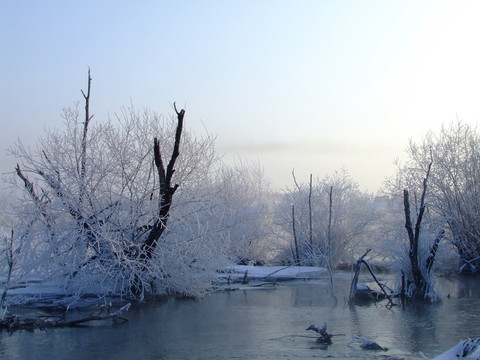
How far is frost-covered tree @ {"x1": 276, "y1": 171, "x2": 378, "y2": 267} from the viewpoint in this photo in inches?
960

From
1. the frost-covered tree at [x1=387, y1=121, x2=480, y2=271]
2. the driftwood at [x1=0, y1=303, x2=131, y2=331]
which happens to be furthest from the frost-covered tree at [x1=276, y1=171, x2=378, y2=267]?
the driftwood at [x1=0, y1=303, x2=131, y2=331]

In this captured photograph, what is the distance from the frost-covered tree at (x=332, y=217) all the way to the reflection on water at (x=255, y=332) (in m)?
10.1

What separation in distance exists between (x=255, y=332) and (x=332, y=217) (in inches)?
590

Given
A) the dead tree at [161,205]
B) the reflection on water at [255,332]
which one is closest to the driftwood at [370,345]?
the reflection on water at [255,332]

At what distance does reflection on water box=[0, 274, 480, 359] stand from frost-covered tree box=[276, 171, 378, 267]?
1009cm

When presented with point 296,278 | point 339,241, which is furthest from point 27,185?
point 339,241

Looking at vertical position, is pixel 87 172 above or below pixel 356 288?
above

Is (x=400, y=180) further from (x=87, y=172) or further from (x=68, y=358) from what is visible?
(x=68, y=358)

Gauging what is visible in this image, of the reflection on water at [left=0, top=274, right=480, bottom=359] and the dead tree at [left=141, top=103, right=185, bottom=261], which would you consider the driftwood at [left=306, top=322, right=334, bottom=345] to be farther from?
the dead tree at [left=141, top=103, right=185, bottom=261]

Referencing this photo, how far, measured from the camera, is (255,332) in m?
10.2

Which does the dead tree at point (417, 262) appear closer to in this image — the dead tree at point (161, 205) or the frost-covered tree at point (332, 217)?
the dead tree at point (161, 205)

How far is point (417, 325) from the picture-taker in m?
10.6

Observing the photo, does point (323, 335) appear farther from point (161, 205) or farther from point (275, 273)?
point (275, 273)

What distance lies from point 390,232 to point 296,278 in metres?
6.52
